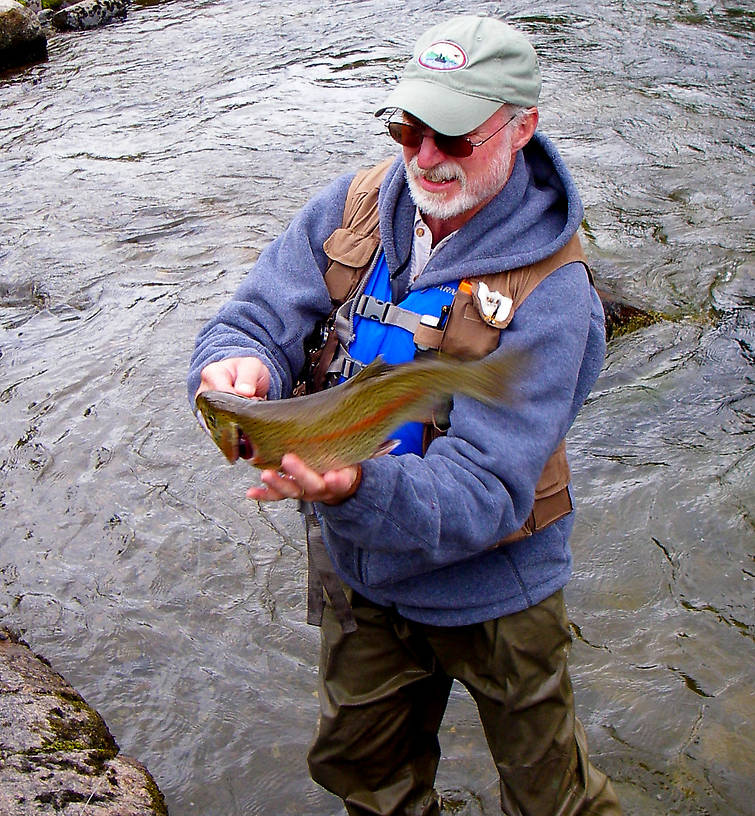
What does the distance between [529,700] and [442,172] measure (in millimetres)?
1607

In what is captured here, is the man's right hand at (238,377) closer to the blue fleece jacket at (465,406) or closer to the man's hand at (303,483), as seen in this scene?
the blue fleece jacket at (465,406)

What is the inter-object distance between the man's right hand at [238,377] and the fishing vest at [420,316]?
25 centimetres

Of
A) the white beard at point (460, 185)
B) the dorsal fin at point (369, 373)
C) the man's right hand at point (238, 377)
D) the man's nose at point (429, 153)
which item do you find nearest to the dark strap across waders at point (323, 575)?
the man's right hand at point (238, 377)

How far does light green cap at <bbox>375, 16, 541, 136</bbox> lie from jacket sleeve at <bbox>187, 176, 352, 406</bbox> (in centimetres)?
50

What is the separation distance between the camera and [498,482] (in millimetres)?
2520

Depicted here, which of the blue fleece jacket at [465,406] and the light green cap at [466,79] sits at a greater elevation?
the light green cap at [466,79]

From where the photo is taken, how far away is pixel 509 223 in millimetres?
2723

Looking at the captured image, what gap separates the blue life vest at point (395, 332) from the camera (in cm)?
275

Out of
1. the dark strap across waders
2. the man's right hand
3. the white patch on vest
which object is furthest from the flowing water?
the white patch on vest

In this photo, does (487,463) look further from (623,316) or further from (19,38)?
(19,38)

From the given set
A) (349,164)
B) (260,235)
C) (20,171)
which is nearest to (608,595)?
(260,235)

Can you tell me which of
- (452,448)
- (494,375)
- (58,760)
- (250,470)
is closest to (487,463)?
(452,448)

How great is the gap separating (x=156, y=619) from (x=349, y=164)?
254 inches

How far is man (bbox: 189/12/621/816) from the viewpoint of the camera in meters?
2.52
